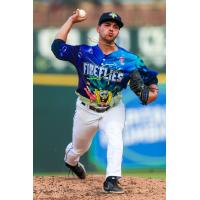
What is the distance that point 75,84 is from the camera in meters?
5.35

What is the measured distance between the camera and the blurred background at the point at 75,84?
5324 mm

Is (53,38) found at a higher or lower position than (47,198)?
higher

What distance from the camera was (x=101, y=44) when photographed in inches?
206

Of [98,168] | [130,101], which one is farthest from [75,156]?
[130,101]

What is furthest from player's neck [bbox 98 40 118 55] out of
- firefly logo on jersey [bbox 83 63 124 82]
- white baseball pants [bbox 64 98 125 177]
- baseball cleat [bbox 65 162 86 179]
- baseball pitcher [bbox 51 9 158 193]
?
baseball cleat [bbox 65 162 86 179]

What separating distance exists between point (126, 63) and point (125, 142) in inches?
19.9

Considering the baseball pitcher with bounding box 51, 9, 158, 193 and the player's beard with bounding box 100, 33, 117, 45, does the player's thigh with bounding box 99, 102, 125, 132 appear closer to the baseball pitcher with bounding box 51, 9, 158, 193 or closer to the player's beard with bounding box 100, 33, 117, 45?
the baseball pitcher with bounding box 51, 9, 158, 193

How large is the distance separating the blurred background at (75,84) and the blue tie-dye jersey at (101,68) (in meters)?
0.08

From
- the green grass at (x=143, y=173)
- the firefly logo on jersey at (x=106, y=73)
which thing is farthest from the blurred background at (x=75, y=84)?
the firefly logo on jersey at (x=106, y=73)

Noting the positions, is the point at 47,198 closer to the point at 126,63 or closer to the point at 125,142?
the point at 125,142

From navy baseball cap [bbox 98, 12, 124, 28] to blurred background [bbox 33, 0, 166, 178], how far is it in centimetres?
6

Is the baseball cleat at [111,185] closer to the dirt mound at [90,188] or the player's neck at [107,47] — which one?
the dirt mound at [90,188]

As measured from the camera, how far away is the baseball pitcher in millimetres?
5176

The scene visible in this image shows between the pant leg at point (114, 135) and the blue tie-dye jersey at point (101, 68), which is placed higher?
the blue tie-dye jersey at point (101, 68)
